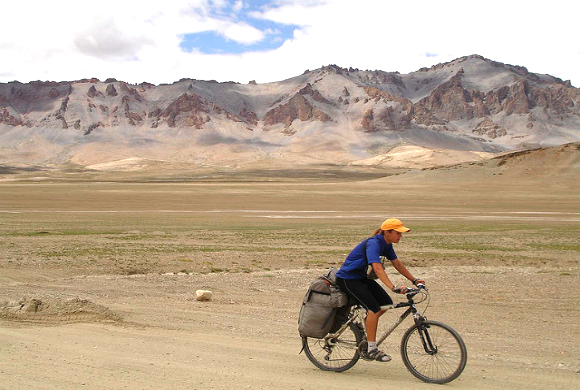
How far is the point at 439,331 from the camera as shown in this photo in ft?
22.5

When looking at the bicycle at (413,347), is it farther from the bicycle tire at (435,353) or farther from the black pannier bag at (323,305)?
the black pannier bag at (323,305)

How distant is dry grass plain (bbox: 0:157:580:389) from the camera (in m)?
6.85

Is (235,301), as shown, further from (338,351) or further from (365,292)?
(365,292)

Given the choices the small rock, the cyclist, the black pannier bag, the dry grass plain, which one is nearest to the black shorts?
the cyclist

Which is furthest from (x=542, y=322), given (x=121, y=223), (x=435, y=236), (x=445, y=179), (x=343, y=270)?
(x=445, y=179)

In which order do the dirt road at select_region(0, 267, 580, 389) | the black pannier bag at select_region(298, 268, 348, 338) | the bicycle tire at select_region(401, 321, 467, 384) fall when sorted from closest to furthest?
1. the dirt road at select_region(0, 267, 580, 389)
2. the bicycle tire at select_region(401, 321, 467, 384)
3. the black pannier bag at select_region(298, 268, 348, 338)

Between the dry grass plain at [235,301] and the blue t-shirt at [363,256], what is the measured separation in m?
1.19

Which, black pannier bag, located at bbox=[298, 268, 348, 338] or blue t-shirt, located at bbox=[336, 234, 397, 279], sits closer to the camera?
blue t-shirt, located at bbox=[336, 234, 397, 279]

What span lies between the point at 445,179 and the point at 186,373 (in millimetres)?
85821

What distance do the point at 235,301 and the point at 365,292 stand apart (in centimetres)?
547

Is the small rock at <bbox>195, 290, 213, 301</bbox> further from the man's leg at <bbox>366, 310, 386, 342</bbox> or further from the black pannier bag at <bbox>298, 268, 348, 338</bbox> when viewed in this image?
the man's leg at <bbox>366, 310, 386, 342</bbox>

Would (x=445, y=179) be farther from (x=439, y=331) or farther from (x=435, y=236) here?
(x=439, y=331)

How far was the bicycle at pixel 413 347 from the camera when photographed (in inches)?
267

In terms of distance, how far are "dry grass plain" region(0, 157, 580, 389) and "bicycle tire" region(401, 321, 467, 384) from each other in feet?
0.58
